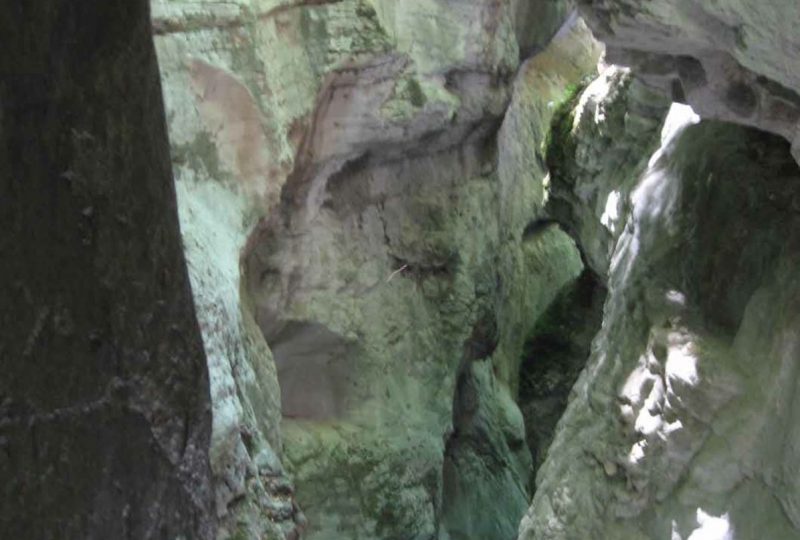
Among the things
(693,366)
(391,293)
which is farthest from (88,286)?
(391,293)

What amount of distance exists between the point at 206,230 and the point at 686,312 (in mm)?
2204

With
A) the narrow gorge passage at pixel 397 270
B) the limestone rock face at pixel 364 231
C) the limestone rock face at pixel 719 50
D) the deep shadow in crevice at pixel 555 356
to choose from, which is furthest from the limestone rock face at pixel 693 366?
the deep shadow in crevice at pixel 555 356

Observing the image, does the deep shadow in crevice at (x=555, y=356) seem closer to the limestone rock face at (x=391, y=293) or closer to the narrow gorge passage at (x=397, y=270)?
the narrow gorge passage at (x=397, y=270)

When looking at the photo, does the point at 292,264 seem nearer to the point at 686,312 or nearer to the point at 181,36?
the point at 181,36

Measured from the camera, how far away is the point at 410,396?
7574 millimetres

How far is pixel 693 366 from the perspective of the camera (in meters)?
3.90

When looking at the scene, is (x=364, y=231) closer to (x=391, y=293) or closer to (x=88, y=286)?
(x=391, y=293)

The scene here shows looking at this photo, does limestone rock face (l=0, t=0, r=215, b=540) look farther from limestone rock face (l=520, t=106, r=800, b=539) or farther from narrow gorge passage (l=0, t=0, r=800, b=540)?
limestone rock face (l=520, t=106, r=800, b=539)

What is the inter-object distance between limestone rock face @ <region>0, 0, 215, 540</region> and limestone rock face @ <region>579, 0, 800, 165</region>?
74.1 inches

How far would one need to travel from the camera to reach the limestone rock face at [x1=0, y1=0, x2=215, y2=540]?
1.59 m

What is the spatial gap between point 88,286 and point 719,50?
256 centimetres

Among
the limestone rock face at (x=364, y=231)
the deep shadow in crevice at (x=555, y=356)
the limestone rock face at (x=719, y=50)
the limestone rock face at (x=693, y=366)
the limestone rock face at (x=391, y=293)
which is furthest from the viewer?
the deep shadow in crevice at (x=555, y=356)

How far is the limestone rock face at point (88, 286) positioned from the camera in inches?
62.7

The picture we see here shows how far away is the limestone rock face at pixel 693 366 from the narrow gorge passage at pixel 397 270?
14 millimetres
